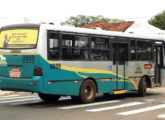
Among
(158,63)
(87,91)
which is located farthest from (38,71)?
(158,63)

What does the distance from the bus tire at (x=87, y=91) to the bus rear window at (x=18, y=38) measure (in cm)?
269

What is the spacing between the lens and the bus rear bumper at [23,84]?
473 inches

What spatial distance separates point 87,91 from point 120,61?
2596 mm

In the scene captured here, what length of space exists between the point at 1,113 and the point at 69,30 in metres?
4.00

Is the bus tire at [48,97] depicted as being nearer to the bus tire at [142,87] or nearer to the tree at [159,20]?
the bus tire at [142,87]

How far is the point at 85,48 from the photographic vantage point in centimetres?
1393

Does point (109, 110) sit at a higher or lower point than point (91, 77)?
lower

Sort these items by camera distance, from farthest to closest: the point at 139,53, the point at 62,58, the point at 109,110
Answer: the point at 139,53
the point at 62,58
the point at 109,110

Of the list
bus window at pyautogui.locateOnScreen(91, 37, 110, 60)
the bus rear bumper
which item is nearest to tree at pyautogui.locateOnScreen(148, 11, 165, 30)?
bus window at pyautogui.locateOnScreen(91, 37, 110, 60)

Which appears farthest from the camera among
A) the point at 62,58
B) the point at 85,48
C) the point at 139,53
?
the point at 139,53

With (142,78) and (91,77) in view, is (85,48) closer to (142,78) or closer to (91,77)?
(91,77)

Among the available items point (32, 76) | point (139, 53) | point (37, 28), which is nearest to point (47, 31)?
point (37, 28)

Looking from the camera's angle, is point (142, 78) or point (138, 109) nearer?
point (138, 109)

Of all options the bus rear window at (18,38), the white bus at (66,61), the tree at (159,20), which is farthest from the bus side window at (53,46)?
the tree at (159,20)
